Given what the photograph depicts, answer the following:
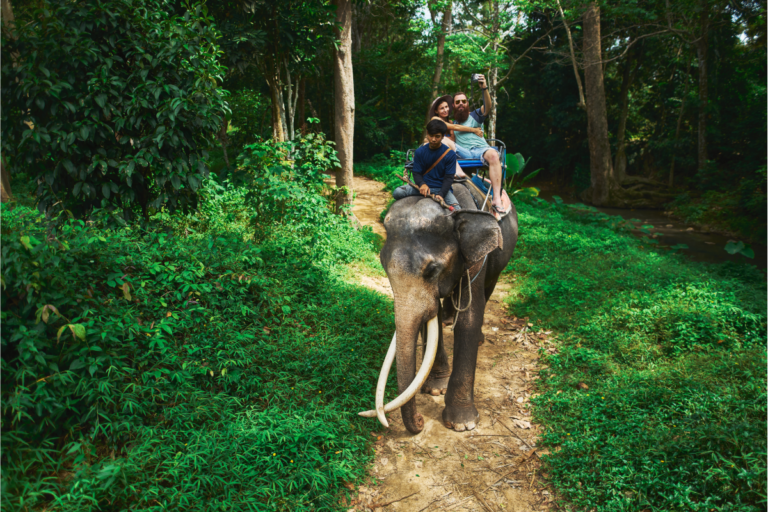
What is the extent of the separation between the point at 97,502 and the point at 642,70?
21322 mm

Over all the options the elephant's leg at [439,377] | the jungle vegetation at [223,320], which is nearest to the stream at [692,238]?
the jungle vegetation at [223,320]

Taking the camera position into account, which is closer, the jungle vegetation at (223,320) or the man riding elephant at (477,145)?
the jungle vegetation at (223,320)

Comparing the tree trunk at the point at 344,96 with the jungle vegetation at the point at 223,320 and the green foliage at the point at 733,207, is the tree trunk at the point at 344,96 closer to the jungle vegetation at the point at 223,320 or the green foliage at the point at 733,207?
the jungle vegetation at the point at 223,320

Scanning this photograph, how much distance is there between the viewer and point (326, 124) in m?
19.3

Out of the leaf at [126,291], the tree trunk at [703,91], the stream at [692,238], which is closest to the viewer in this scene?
the leaf at [126,291]

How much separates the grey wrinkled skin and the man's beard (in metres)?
1.05

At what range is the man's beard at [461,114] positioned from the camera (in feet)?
14.8

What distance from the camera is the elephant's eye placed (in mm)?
3225

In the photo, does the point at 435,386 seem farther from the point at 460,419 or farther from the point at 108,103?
the point at 108,103

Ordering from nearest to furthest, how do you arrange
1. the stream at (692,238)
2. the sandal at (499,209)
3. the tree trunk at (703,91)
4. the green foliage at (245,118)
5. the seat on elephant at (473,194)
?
the seat on elephant at (473,194) → the sandal at (499,209) → the stream at (692,238) → the green foliage at (245,118) → the tree trunk at (703,91)

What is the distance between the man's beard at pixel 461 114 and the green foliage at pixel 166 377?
2.46m

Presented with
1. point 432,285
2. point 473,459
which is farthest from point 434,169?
point 473,459

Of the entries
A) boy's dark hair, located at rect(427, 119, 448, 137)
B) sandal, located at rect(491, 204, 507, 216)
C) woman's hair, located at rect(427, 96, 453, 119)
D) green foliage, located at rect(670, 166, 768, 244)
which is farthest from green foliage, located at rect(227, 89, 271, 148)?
green foliage, located at rect(670, 166, 768, 244)

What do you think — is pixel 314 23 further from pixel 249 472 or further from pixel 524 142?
pixel 524 142
